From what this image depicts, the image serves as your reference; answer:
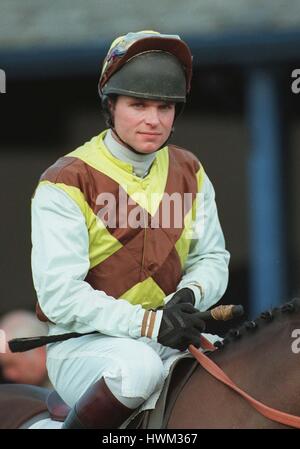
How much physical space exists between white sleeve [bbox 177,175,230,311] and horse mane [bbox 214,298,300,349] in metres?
0.25

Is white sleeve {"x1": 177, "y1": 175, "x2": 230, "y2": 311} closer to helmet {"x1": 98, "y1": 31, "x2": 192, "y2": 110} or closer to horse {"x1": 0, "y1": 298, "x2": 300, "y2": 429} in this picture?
horse {"x1": 0, "y1": 298, "x2": 300, "y2": 429}

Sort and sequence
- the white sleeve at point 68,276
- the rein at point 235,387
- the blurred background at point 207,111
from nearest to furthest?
1. the rein at point 235,387
2. the white sleeve at point 68,276
3. the blurred background at point 207,111

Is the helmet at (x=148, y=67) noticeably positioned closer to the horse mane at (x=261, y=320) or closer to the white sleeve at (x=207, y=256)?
the white sleeve at (x=207, y=256)

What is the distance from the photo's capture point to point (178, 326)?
11.1ft

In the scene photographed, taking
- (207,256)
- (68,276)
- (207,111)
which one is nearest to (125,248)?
(68,276)

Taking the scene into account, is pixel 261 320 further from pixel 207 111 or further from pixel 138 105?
pixel 207 111

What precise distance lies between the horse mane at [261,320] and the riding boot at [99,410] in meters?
0.38

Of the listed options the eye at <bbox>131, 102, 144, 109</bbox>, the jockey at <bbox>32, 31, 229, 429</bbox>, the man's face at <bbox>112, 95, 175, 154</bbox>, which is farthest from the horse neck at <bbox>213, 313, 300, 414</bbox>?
the eye at <bbox>131, 102, 144, 109</bbox>

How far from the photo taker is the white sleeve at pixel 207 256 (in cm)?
375

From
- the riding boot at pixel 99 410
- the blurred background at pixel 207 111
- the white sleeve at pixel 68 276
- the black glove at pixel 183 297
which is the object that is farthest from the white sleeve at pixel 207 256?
the blurred background at pixel 207 111

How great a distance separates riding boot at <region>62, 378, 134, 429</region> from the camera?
132 inches

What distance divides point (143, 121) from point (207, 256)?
552mm

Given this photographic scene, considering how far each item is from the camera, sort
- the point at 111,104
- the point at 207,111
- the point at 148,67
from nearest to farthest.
Answer: the point at 148,67 → the point at 111,104 → the point at 207,111
